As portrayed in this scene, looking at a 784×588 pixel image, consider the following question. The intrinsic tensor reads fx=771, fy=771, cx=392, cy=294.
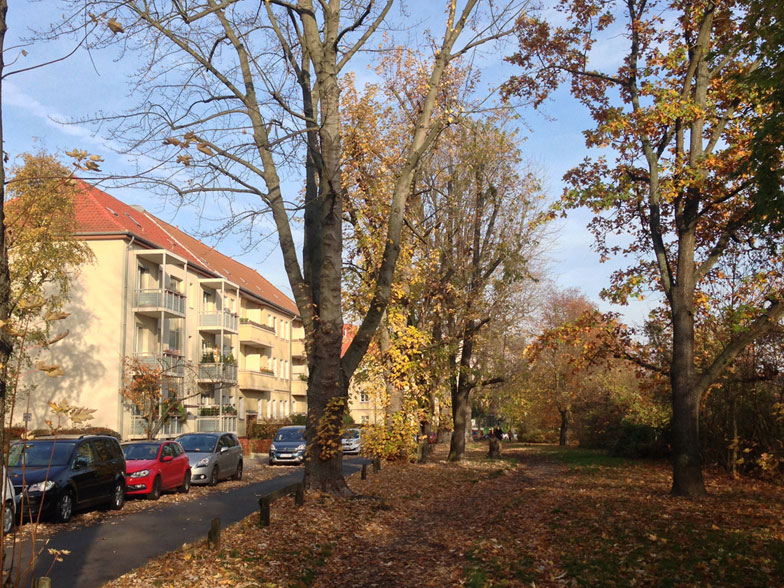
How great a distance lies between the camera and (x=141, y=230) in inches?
1660

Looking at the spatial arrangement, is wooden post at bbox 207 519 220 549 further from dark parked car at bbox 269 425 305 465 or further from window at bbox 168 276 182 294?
window at bbox 168 276 182 294

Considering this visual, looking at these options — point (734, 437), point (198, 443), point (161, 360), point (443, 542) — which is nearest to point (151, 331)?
point (161, 360)

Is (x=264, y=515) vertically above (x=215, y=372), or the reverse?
(x=215, y=372)

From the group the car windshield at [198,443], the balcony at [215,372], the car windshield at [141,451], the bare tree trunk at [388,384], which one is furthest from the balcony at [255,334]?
the car windshield at [141,451]

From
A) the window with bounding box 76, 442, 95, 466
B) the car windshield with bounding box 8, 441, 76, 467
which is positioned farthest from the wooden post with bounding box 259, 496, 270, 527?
the window with bounding box 76, 442, 95, 466

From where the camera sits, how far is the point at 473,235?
1075 inches

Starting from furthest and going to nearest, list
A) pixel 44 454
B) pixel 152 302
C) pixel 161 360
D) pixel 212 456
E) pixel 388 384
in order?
pixel 152 302
pixel 161 360
pixel 212 456
pixel 388 384
pixel 44 454

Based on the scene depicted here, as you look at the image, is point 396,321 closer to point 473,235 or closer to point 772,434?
point 473,235

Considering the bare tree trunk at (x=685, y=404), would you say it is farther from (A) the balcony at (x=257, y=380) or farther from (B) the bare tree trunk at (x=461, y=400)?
(A) the balcony at (x=257, y=380)

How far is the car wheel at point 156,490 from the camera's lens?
62.0ft

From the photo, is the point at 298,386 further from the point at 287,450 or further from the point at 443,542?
the point at 443,542

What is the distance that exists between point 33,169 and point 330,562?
18.0 m

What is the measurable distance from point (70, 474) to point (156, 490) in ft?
15.4

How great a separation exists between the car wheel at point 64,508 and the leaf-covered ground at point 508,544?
428 cm
